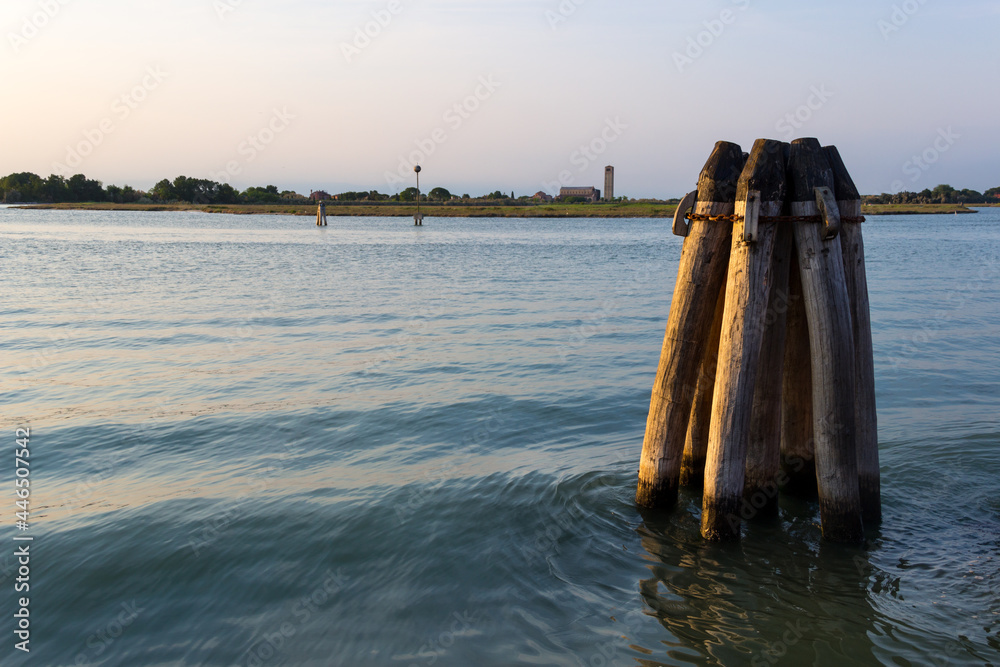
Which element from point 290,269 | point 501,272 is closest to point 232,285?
point 290,269

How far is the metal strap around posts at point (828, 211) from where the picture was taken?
5211mm

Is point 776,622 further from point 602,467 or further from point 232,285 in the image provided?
point 232,285

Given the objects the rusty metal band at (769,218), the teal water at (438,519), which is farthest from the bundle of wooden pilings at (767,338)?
the teal water at (438,519)

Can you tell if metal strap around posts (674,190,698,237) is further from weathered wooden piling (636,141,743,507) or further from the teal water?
the teal water

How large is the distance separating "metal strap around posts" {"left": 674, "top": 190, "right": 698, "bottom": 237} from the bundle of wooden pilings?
13 mm

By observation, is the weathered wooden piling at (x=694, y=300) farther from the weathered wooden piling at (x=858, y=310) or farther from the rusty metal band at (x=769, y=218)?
the weathered wooden piling at (x=858, y=310)

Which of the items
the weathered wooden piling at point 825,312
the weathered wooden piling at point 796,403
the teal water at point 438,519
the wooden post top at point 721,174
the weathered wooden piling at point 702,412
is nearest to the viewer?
the teal water at point 438,519

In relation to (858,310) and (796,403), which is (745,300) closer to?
(858,310)

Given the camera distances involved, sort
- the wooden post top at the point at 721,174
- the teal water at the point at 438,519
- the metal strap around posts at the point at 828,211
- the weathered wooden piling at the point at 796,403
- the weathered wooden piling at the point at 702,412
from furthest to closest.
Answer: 1. the weathered wooden piling at the point at 702,412
2. the weathered wooden piling at the point at 796,403
3. the wooden post top at the point at 721,174
4. the metal strap around posts at the point at 828,211
5. the teal water at the point at 438,519

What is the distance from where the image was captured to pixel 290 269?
111ft

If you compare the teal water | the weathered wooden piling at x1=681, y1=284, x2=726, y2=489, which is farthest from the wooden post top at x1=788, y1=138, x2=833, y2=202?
the teal water

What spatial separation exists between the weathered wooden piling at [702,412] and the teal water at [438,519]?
273mm

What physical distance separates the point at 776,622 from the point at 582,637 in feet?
4.82

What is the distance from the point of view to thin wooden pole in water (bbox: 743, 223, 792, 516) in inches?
224
